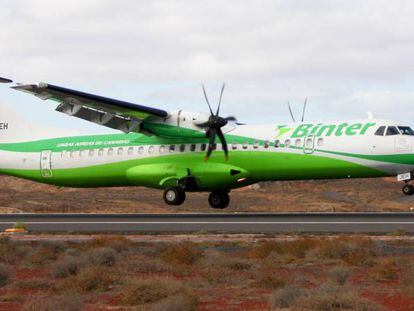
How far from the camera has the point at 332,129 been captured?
33469 millimetres

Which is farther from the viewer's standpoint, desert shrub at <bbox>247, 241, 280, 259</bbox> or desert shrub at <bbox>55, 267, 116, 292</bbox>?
desert shrub at <bbox>247, 241, 280, 259</bbox>

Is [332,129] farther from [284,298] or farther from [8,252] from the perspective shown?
[284,298]

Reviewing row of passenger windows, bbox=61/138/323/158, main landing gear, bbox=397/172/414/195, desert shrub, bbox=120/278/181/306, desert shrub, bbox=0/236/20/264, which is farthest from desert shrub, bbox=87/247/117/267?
main landing gear, bbox=397/172/414/195

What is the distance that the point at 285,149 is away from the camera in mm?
33750

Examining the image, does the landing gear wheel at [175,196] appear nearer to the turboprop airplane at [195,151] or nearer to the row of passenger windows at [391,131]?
the turboprop airplane at [195,151]

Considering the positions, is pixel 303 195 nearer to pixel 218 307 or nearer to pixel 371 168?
pixel 371 168

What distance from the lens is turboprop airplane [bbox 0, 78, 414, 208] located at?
3272 cm

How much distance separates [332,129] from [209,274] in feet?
58.7

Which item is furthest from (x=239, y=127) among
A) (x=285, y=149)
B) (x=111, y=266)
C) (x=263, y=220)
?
(x=111, y=266)

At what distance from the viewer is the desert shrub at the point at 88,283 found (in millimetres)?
15281

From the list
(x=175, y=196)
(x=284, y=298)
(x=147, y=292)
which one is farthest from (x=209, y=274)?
(x=175, y=196)

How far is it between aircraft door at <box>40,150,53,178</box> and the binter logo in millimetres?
13607

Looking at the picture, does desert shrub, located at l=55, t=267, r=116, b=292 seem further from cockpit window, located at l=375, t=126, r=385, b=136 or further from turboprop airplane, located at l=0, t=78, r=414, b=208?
cockpit window, located at l=375, t=126, r=385, b=136

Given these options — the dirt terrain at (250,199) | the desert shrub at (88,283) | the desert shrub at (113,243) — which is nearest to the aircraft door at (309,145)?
the desert shrub at (113,243)
